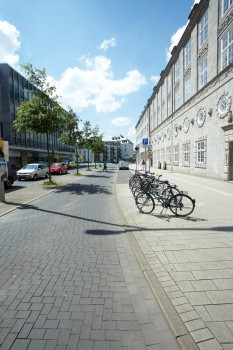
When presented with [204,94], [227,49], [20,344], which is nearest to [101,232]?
[20,344]

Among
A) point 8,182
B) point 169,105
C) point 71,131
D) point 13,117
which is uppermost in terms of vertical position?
point 169,105

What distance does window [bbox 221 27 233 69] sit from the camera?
15.2 meters

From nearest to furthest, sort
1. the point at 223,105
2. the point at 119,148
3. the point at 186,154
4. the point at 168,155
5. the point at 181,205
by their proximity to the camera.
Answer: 1. the point at 181,205
2. the point at 223,105
3. the point at 186,154
4. the point at 168,155
5. the point at 119,148

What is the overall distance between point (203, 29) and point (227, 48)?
218 inches

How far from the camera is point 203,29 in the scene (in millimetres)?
19531

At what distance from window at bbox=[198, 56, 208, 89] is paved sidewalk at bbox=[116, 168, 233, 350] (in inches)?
638

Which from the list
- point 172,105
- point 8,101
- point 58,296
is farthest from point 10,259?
point 8,101

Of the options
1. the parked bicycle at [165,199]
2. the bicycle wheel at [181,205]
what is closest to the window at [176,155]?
the parked bicycle at [165,199]

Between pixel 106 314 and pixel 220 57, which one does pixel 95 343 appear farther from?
pixel 220 57

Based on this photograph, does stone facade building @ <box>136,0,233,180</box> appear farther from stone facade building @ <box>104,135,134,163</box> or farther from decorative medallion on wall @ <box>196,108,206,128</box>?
stone facade building @ <box>104,135,134,163</box>

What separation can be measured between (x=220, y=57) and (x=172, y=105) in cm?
1319

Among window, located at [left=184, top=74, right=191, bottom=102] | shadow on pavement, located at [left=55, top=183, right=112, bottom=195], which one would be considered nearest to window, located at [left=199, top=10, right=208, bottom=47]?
window, located at [left=184, top=74, right=191, bottom=102]

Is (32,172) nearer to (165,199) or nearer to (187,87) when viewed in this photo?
(165,199)

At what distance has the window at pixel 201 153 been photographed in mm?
18884
